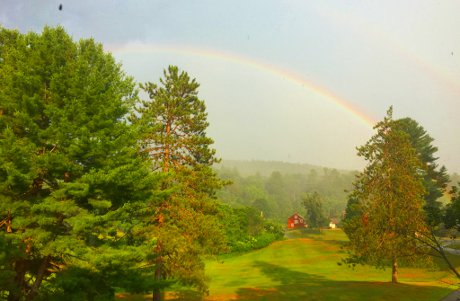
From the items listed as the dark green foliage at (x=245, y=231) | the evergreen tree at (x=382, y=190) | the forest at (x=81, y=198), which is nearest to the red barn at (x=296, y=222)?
the dark green foliage at (x=245, y=231)

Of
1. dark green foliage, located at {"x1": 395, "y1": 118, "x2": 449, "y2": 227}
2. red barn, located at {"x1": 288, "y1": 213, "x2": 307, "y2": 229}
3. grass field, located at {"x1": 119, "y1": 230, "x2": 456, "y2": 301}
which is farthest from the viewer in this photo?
red barn, located at {"x1": 288, "y1": 213, "x2": 307, "y2": 229}

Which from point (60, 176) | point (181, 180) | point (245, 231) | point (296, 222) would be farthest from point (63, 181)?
point (296, 222)

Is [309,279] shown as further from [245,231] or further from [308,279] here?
[245,231]

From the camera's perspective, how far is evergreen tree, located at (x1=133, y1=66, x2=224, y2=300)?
76.7 ft

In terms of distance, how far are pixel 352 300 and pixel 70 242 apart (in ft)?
66.5

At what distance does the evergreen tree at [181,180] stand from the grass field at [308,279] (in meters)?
6.31

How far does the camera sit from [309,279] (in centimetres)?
3888

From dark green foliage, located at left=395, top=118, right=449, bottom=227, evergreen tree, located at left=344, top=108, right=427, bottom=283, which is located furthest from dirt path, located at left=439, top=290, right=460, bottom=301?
dark green foliage, located at left=395, top=118, right=449, bottom=227

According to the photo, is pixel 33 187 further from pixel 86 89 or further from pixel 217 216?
pixel 217 216

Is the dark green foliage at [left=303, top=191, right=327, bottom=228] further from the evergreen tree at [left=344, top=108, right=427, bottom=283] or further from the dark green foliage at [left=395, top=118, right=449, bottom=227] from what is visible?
the evergreen tree at [left=344, top=108, right=427, bottom=283]

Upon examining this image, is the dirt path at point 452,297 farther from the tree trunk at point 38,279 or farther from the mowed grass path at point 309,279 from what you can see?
the tree trunk at point 38,279

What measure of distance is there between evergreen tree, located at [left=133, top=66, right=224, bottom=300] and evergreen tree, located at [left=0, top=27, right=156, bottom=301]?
418 cm

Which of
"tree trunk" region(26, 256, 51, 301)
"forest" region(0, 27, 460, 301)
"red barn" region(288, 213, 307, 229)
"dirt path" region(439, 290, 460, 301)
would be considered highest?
"forest" region(0, 27, 460, 301)

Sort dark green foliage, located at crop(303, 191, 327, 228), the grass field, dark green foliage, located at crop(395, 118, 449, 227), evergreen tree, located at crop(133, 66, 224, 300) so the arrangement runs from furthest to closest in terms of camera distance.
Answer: dark green foliage, located at crop(303, 191, 327, 228)
dark green foliage, located at crop(395, 118, 449, 227)
the grass field
evergreen tree, located at crop(133, 66, 224, 300)
